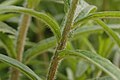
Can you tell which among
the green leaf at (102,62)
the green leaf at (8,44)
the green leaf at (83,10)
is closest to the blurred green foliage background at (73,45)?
the green leaf at (8,44)

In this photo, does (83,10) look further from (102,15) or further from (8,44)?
(8,44)

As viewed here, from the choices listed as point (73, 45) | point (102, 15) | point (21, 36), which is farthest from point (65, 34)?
point (73, 45)

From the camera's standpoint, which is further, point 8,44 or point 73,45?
point 73,45

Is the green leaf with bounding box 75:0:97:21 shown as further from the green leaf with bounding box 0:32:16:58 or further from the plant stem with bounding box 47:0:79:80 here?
the green leaf with bounding box 0:32:16:58

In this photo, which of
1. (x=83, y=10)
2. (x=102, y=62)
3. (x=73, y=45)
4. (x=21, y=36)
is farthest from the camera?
(x=73, y=45)

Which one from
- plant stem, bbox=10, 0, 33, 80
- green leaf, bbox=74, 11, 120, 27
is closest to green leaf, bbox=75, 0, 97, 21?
green leaf, bbox=74, 11, 120, 27

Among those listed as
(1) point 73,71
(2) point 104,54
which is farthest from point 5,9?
(1) point 73,71

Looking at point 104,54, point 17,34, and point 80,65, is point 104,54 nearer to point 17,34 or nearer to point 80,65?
point 80,65

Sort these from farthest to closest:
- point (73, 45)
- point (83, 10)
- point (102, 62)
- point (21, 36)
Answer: point (73, 45), point (21, 36), point (83, 10), point (102, 62)

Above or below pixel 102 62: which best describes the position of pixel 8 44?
above

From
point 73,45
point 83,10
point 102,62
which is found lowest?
point 102,62

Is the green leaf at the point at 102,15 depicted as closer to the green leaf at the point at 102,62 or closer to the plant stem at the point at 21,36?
the green leaf at the point at 102,62
